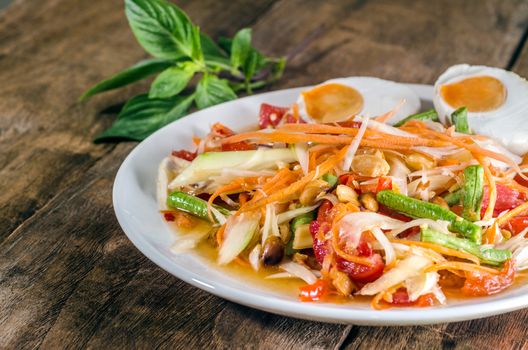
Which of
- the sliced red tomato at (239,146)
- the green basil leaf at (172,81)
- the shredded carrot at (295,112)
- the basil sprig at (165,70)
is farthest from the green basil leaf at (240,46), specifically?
the sliced red tomato at (239,146)

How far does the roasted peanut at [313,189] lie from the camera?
2.85m

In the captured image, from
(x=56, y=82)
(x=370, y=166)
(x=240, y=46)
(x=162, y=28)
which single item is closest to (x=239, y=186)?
(x=370, y=166)

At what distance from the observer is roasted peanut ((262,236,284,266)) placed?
9.12 feet

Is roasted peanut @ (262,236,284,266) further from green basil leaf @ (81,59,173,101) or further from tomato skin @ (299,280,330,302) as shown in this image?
green basil leaf @ (81,59,173,101)

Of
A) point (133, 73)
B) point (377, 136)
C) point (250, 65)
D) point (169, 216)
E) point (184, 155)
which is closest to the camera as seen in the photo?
point (377, 136)

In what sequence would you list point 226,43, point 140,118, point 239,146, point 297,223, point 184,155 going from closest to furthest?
point 297,223
point 239,146
point 184,155
point 140,118
point 226,43

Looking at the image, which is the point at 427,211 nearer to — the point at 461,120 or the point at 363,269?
the point at 363,269

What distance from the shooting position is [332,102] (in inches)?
150

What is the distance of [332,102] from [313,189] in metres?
1.08

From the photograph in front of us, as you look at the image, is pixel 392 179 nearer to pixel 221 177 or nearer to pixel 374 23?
pixel 221 177

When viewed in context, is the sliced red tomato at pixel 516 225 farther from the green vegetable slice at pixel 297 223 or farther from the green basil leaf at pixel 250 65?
the green basil leaf at pixel 250 65

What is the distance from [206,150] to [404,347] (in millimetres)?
1343

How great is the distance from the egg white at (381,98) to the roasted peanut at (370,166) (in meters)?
0.84

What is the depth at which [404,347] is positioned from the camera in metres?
2.58
